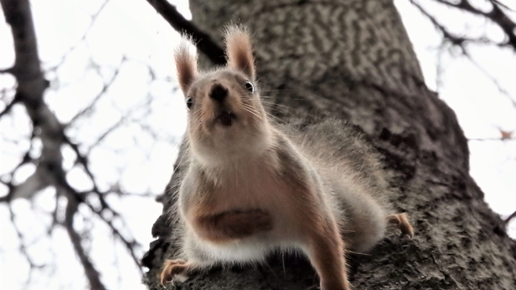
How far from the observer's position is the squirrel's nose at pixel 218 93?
127 cm

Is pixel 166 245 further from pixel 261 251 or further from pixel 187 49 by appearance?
pixel 187 49

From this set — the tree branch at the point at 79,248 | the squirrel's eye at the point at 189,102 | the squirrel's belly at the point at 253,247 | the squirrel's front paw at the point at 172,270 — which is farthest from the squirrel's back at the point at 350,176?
the tree branch at the point at 79,248

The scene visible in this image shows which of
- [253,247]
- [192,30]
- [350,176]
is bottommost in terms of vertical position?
[253,247]

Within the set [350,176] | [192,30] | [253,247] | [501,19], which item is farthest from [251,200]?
[501,19]

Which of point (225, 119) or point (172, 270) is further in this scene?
point (172, 270)

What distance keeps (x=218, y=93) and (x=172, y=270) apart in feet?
1.71

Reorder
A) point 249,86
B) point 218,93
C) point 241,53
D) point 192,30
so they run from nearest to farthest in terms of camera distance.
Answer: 1. point 218,93
2. point 249,86
3. point 241,53
4. point 192,30

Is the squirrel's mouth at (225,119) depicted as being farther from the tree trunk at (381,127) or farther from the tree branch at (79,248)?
the tree branch at (79,248)

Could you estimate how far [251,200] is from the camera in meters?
1.29

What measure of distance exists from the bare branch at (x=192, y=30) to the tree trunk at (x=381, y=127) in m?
0.09

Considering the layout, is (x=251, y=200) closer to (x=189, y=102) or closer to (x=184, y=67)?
(x=189, y=102)

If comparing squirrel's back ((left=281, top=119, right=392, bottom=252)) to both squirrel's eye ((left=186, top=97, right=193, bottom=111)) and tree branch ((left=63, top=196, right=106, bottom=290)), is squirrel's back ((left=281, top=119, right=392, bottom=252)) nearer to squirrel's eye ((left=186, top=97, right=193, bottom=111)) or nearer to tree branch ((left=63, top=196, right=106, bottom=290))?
squirrel's eye ((left=186, top=97, right=193, bottom=111))

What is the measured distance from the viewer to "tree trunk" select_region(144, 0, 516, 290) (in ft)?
4.07

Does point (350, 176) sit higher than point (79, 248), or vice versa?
point (79, 248)
